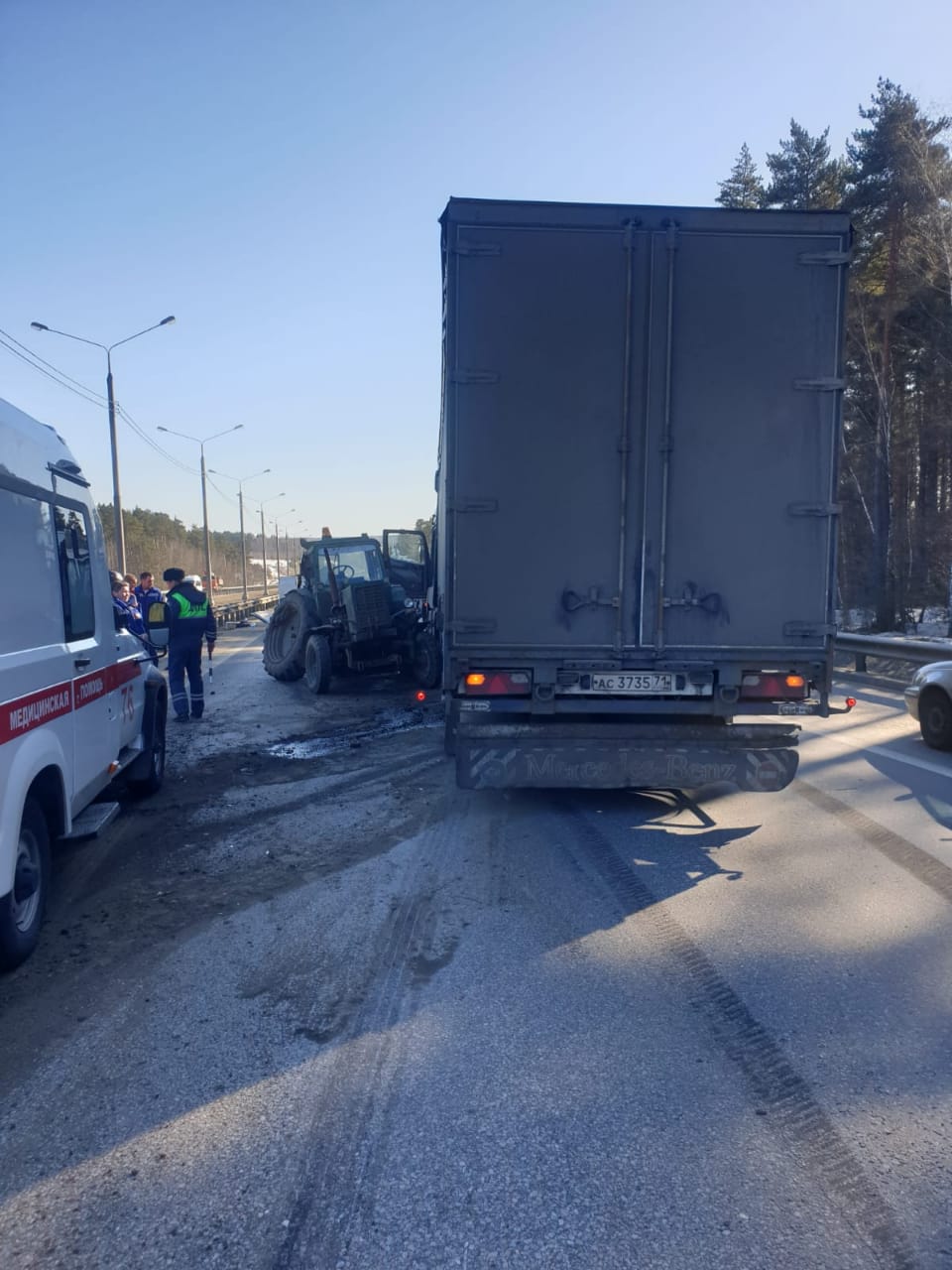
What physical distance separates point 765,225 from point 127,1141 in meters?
5.89

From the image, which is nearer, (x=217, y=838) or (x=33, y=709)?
(x=33, y=709)

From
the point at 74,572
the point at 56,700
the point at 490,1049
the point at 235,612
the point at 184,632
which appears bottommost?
the point at 235,612

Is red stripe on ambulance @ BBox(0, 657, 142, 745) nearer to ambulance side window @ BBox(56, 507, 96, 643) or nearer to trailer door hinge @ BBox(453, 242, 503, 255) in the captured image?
ambulance side window @ BBox(56, 507, 96, 643)

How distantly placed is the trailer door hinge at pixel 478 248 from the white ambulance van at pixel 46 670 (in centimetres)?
273

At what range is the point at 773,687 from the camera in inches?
248

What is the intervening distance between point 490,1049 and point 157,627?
473 cm

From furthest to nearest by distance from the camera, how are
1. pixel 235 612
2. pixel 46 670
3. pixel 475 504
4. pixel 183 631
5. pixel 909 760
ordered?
pixel 235 612 < pixel 183 631 < pixel 909 760 < pixel 475 504 < pixel 46 670

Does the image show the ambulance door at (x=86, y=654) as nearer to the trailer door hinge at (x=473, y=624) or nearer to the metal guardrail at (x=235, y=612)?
the trailer door hinge at (x=473, y=624)

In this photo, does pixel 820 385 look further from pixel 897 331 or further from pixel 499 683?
pixel 897 331

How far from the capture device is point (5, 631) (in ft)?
13.8

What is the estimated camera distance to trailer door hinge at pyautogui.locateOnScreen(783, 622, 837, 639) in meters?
6.07

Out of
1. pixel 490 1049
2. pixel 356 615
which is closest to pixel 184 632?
pixel 356 615

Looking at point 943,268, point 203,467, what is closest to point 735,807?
point 943,268

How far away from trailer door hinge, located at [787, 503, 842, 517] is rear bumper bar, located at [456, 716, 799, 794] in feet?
4.76
